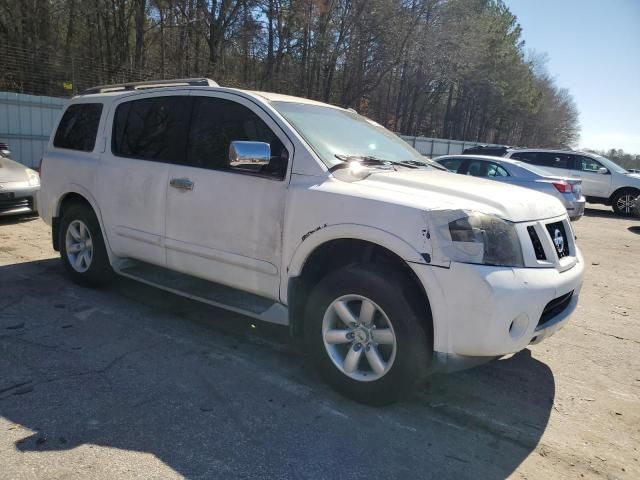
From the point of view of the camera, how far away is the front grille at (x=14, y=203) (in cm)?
783

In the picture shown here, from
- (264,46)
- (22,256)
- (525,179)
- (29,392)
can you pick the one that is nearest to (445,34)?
(264,46)

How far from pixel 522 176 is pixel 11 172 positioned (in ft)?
31.0

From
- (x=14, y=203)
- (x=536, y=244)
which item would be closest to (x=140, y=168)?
(x=536, y=244)

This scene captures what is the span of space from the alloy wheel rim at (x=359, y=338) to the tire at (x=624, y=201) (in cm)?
1461

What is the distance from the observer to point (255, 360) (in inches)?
144

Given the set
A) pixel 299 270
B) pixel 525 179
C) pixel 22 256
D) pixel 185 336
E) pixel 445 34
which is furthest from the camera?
pixel 445 34

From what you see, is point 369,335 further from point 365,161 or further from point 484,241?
point 365,161

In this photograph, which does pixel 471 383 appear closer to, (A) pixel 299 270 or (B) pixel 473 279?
(B) pixel 473 279

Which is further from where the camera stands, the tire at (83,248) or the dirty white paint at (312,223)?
the tire at (83,248)

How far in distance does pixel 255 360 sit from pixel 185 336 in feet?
2.38

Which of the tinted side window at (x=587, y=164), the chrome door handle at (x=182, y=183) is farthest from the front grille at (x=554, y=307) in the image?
the tinted side window at (x=587, y=164)

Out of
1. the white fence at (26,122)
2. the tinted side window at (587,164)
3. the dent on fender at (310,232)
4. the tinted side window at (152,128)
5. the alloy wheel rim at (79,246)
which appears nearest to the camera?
the dent on fender at (310,232)

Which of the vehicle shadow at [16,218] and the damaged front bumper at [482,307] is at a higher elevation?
the damaged front bumper at [482,307]

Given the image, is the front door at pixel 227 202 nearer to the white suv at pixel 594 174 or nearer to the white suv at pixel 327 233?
the white suv at pixel 327 233
